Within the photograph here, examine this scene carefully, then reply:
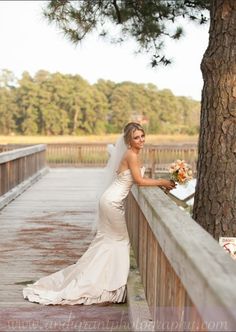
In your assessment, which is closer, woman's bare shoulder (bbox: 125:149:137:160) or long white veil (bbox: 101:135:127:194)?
woman's bare shoulder (bbox: 125:149:137:160)

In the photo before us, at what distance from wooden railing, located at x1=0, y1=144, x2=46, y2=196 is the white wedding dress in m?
5.27

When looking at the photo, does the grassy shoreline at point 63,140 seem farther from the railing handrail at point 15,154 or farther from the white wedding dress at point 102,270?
the white wedding dress at point 102,270

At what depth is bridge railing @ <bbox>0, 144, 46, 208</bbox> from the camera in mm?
10348

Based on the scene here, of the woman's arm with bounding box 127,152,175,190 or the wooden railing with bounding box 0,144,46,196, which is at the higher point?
the woman's arm with bounding box 127,152,175,190

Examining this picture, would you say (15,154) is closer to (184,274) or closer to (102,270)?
(102,270)

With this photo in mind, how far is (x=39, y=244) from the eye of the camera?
6.94 meters

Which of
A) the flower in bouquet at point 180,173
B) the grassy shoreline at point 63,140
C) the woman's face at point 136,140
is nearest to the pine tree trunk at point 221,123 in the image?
the flower in bouquet at point 180,173

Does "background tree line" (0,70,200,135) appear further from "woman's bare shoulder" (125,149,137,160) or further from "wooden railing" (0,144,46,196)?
"woman's bare shoulder" (125,149,137,160)

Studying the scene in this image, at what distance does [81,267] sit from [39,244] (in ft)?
8.06

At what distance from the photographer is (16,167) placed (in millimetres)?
11984

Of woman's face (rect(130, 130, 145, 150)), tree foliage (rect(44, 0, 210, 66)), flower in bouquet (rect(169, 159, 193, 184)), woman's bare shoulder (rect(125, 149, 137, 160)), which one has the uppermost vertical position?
tree foliage (rect(44, 0, 210, 66))

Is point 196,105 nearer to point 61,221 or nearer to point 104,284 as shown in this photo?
point 61,221

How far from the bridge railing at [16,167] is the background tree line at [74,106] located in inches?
999

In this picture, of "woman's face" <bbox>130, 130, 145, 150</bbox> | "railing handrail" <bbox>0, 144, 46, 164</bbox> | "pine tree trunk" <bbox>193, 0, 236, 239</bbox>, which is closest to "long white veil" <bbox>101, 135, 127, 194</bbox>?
"woman's face" <bbox>130, 130, 145, 150</bbox>
